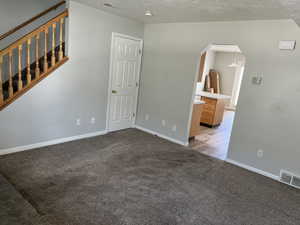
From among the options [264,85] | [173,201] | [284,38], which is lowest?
[173,201]

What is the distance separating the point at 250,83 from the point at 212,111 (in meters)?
2.37

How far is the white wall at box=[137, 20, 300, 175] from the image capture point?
3223mm

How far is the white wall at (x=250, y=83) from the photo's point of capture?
322 cm

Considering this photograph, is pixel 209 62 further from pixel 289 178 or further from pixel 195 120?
pixel 289 178

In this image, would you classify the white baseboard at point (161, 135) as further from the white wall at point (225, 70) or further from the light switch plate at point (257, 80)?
the white wall at point (225, 70)

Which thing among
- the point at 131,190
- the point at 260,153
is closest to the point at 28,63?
the point at 131,190

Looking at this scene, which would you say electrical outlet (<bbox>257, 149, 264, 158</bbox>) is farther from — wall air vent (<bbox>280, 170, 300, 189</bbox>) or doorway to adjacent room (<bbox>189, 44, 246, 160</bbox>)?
doorway to adjacent room (<bbox>189, 44, 246, 160</bbox>)

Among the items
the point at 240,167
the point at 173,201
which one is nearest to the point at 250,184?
the point at 240,167

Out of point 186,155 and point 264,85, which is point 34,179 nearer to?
point 186,155

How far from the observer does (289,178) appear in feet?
10.8

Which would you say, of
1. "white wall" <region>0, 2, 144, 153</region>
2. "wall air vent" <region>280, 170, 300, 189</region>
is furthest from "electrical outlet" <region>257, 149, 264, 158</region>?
"white wall" <region>0, 2, 144, 153</region>

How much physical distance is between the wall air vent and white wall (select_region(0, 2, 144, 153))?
135 inches

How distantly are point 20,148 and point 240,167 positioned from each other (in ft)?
12.2

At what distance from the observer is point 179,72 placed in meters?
4.45
